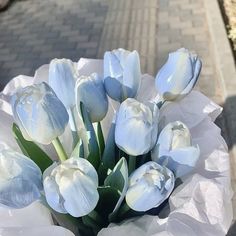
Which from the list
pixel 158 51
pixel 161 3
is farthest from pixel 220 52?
pixel 161 3

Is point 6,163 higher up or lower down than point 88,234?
higher up

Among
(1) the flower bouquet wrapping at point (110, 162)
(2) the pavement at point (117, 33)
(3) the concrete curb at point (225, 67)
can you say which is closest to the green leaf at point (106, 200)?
(1) the flower bouquet wrapping at point (110, 162)

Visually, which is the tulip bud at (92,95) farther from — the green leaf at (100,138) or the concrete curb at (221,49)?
the concrete curb at (221,49)

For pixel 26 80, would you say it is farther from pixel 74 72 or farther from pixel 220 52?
pixel 220 52

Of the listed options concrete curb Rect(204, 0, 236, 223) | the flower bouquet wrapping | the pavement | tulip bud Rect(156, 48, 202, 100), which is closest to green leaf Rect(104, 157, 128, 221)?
the flower bouquet wrapping

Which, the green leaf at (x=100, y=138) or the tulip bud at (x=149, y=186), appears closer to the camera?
the tulip bud at (x=149, y=186)

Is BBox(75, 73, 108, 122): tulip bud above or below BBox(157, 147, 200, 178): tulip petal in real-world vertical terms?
above

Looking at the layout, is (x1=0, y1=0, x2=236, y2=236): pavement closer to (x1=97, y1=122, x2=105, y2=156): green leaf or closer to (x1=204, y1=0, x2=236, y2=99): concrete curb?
(x1=204, y1=0, x2=236, y2=99): concrete curb
